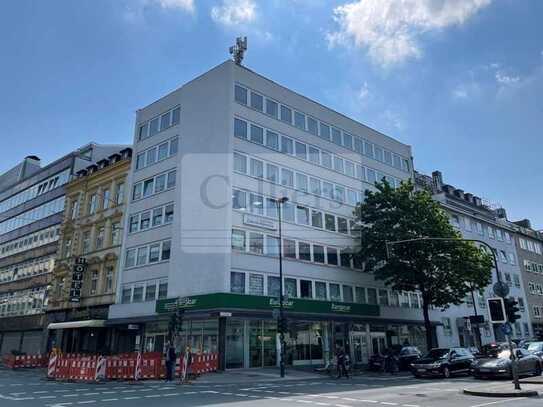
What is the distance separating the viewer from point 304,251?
34031mm

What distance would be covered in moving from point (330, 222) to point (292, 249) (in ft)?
17.7

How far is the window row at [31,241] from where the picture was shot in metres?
46.4

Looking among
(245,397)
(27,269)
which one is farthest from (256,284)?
(27,269)

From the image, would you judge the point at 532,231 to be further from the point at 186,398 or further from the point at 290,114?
the point at 186,398

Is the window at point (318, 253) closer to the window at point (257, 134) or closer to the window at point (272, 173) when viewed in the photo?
the window at point (272, 173)

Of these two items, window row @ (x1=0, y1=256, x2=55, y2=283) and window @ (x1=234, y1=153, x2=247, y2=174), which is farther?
window row @ (x1=0, y1=256, x2=55, y2=283)

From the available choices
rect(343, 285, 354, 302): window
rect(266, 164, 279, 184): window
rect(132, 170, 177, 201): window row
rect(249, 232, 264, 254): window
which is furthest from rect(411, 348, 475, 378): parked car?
rect(132, 170, 177, 201): window row

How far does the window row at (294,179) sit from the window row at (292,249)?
4.42 m

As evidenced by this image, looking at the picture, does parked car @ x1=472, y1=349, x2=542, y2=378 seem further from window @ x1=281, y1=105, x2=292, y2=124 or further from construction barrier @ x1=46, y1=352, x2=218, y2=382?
window @ x1=281, y1=105, x2=292, y2=124

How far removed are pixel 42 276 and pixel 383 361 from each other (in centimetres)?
3490

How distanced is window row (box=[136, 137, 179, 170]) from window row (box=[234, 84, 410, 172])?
21.5 feet

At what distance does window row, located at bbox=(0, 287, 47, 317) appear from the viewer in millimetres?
44844

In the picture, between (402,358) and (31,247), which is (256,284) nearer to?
(402,358)

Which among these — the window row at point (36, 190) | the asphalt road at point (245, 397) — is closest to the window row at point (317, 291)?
the asphalt road at point (245, 397)
